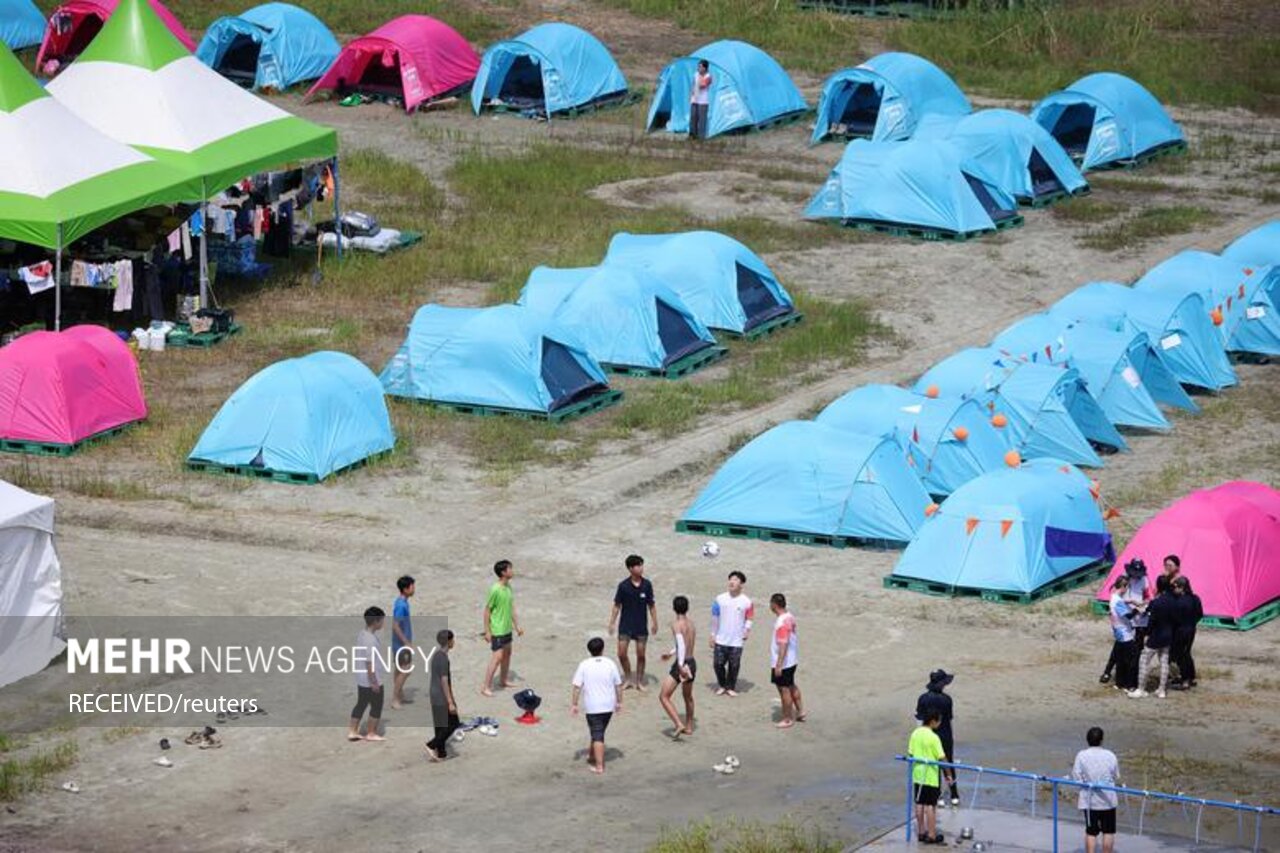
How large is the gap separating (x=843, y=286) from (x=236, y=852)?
66.3ft

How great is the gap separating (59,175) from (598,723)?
1533 cm

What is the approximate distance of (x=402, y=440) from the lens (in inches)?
1150

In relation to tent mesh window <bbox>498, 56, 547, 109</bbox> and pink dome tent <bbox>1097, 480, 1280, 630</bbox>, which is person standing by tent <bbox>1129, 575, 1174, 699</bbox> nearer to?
pink dome tent <bbox>1097, 480, 1280, 630</bbox>

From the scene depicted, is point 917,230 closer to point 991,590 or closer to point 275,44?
point 275,44

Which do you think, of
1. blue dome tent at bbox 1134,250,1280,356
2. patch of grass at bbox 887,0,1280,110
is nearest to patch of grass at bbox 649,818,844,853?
blue dome tent at bbox 1134,250,1280,356

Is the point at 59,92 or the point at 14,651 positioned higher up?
the point at 59,92

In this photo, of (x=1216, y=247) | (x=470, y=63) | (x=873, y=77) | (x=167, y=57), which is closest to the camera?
(x=167, y=57)

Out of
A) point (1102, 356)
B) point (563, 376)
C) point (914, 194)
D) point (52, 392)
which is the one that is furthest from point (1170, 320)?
point (52, 392)

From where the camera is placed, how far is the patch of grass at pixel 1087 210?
1613 inches

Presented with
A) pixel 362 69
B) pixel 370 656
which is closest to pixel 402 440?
pixel 370 656

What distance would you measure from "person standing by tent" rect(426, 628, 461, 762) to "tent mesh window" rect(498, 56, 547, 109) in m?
Result: 28.6

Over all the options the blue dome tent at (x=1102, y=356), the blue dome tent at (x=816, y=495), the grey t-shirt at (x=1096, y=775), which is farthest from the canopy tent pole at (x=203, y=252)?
the grey t-shirt at (x=1096, y=775)

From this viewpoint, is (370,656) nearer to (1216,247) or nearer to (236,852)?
(236,852)

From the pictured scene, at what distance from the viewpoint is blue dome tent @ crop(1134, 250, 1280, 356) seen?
34.1 meters
